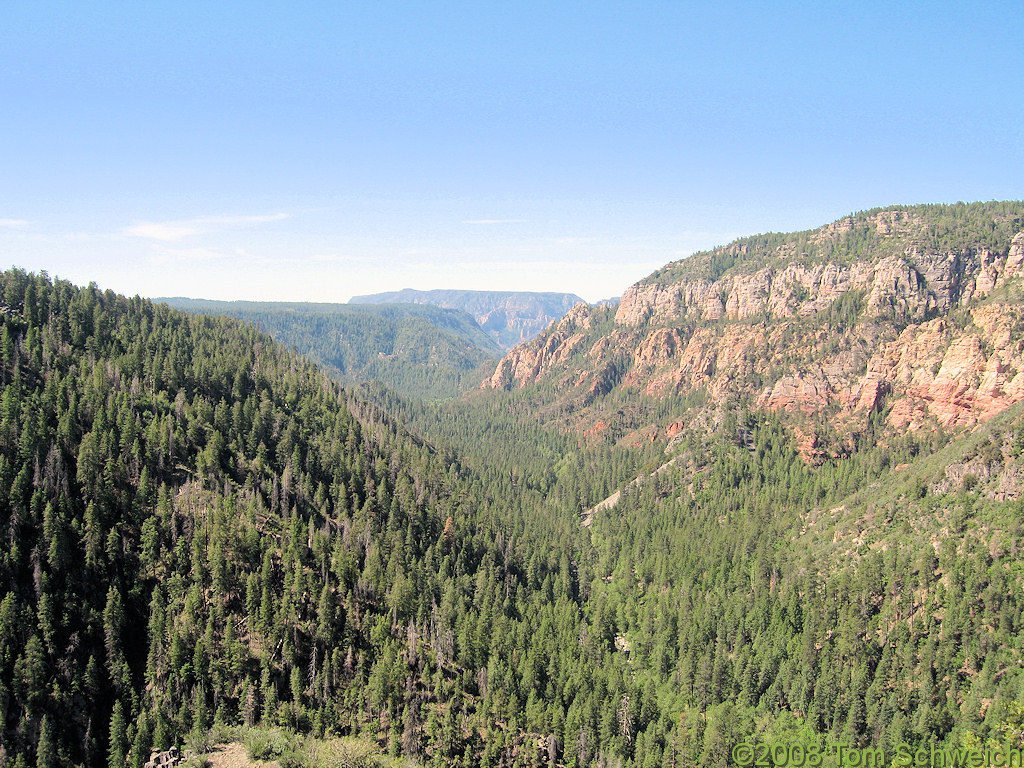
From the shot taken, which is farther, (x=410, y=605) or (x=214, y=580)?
(x=410, y=605)

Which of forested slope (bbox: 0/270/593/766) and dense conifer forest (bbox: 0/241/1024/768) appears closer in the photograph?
forested slope (bbox: 0/270/593/766)

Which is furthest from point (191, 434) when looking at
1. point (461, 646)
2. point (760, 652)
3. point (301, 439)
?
point (760, 652)

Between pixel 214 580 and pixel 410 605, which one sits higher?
pixel 214 580

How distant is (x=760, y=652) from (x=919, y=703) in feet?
75.1

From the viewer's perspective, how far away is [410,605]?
105000mm

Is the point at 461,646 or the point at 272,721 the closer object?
the point at 272,721

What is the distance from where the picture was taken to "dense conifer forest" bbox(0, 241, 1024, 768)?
8338 cm

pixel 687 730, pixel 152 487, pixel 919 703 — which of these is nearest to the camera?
pixel 919 703

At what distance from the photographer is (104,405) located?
120 metres

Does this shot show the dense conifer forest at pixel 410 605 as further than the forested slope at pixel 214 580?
Yes

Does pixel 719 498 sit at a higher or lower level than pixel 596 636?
higher

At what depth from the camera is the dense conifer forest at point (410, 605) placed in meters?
83.4

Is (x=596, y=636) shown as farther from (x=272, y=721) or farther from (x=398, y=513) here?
(x=272, y=721)

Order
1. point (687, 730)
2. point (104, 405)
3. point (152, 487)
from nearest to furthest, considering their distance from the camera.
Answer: point (687, 730) < point (152, 487) < point (104, 405)
